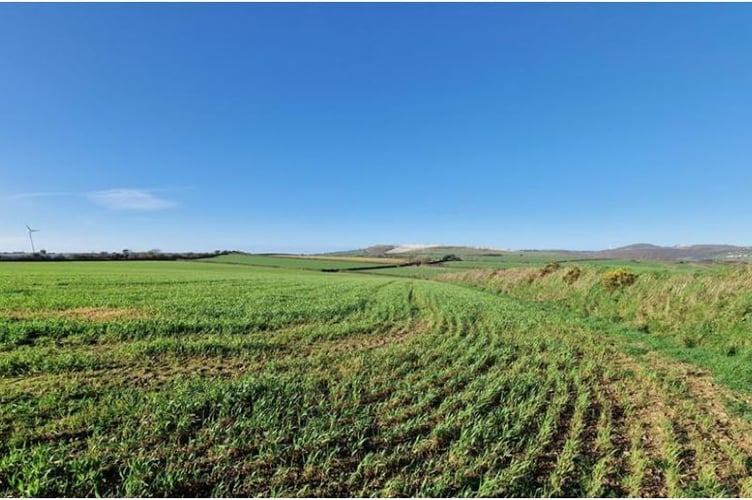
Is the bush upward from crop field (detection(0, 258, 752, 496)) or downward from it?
upward

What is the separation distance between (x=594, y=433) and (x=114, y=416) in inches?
301

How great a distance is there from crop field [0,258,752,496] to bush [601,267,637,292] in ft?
19.5

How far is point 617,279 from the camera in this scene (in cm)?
2078

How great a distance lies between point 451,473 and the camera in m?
4.83

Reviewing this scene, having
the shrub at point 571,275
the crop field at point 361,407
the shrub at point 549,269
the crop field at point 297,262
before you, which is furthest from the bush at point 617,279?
the crop field at point 297,262

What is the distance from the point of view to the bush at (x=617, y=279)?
66.2 feet

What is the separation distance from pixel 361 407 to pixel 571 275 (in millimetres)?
23929

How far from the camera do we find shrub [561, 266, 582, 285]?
25.4 metres

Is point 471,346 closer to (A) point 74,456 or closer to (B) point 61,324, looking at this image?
(A) point 74,456

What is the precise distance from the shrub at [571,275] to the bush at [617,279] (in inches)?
143

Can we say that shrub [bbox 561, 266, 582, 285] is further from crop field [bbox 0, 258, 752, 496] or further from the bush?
crop field [bbox 0, 258, 752, 496]

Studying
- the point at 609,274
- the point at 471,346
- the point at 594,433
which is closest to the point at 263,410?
the point at 594,433

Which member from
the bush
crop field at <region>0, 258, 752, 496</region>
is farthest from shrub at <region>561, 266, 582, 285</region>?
crop field at <region>0, 258, 752, 496</region>

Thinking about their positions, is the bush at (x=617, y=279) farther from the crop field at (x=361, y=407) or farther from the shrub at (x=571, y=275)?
the crop field at (x=361, y=407)
